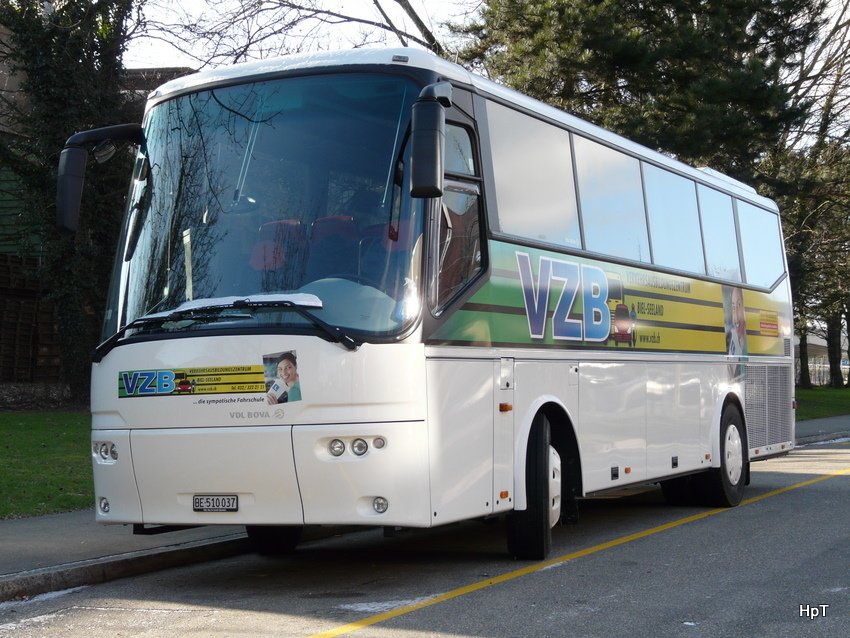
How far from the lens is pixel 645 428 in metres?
11.5

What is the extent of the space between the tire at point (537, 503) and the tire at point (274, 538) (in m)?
2.09

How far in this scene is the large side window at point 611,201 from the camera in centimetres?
1087

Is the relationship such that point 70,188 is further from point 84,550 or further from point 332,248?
point 84,550

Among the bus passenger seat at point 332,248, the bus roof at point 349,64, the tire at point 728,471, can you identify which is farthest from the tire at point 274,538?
the tire at point 728,471

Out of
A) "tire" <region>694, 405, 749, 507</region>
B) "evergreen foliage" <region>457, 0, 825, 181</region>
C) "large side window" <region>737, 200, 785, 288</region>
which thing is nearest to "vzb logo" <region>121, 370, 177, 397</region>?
"tire" <region>694, 405, 749, 507</region>

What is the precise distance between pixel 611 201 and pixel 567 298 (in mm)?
1675

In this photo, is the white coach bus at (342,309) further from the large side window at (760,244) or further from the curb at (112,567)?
the large side window at (760,244)

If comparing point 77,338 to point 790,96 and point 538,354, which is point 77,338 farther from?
point 538,354

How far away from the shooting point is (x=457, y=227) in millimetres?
8516

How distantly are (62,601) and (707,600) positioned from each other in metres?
4.33

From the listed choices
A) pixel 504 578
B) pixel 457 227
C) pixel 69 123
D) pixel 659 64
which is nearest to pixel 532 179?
pixel 457 227

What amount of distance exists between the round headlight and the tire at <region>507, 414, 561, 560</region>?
1846 millimetres

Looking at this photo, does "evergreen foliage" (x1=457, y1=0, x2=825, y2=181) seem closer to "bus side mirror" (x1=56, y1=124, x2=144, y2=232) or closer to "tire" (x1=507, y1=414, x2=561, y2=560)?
"tire" (x1=507, y1=414, x2=561, y2=560)

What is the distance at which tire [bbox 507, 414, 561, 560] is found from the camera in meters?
9.12
